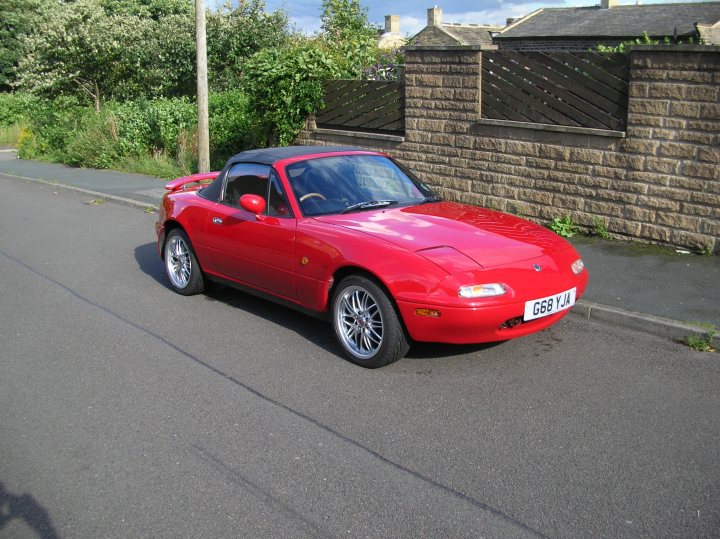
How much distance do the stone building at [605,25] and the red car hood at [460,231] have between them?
26.8m

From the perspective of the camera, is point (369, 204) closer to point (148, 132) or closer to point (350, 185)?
point (350, 185)

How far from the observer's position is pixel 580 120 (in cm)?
942

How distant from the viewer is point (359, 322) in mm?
5605

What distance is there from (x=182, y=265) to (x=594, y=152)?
4.96 meters

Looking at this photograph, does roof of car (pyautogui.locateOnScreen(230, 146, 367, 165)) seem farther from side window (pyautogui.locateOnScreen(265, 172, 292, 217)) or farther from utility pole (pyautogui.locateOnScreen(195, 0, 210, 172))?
utility pole (pyautogui.locateOnScreen(195, 0, 210, 172))

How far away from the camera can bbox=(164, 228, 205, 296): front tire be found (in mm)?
7578

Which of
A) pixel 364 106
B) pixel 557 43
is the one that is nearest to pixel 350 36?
pixel 364 106

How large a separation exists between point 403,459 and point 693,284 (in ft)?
14.4

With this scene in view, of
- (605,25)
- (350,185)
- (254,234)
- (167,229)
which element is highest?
(605,25)

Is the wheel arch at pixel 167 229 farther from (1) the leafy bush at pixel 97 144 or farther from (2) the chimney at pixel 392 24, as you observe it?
(2) the chimney at pixel 392 24

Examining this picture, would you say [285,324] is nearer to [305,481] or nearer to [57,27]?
[305,481]

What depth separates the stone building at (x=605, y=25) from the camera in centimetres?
3189

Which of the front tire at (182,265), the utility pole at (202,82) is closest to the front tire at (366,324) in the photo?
the front tire at (182,265)

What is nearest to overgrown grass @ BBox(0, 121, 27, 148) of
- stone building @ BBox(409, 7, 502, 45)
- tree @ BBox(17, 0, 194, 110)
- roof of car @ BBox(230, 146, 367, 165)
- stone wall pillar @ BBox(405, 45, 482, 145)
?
tree @ BBox(17, 0, 194, 110)
